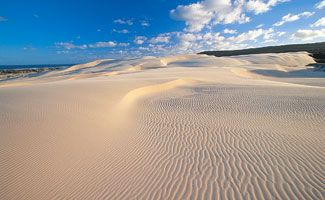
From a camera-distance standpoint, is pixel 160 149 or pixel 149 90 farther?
pixel 149 90

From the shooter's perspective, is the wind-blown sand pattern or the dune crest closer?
the wind-blown sand pattern

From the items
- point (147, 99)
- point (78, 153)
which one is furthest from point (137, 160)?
point (147, 99)

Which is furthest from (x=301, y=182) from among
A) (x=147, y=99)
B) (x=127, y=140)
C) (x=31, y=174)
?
(x=147, y=99)

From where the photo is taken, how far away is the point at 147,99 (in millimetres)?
10836

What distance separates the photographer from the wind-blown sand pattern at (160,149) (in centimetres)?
359

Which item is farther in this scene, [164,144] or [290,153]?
[164,144]

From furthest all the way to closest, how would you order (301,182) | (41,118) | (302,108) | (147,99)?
(147,99)
(302,108)
(41,118)
(301,182)

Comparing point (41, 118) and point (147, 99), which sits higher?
point (41, 118)

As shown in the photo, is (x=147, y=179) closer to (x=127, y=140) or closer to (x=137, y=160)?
(x=137, y=160)

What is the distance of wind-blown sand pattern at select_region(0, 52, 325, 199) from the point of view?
3590 millimetres

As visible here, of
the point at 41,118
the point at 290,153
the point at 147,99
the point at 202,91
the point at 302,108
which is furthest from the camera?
the point at 202,91

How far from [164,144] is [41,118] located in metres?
3.97

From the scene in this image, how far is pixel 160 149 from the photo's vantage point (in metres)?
5.14

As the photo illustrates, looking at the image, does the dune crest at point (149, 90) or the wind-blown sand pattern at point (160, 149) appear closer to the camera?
the wind-blown sand pattern at point (160, 149)
